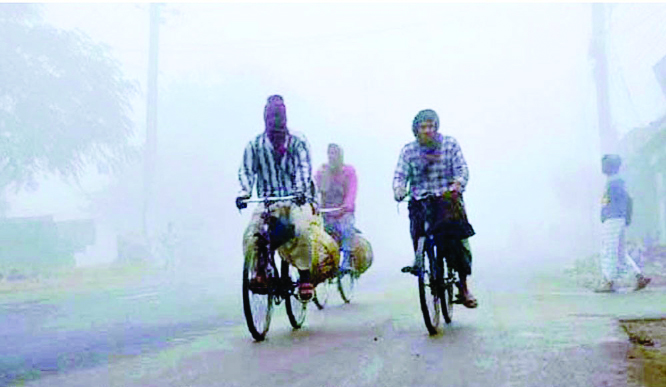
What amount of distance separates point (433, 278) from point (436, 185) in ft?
2.85

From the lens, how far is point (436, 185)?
7355mm

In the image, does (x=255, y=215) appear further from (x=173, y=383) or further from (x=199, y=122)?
(x=199, y=122)

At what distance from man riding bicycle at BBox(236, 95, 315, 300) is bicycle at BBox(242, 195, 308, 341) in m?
0.11

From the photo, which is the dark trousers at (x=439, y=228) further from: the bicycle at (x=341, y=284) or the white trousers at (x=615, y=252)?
the white trousers at (x=615, y=252)

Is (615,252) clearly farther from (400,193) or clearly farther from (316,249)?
(316,249)

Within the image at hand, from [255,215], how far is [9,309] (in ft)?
20.8

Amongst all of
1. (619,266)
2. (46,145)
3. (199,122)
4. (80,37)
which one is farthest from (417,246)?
(199,122)

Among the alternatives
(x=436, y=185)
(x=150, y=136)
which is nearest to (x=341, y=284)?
(x=436, y=185)

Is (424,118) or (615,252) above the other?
(424,118)

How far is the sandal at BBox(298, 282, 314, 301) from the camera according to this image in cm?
712

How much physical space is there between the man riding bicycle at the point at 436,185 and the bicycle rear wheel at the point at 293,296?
1181 mm

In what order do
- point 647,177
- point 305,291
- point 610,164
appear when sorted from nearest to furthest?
point 305,291 → point 610,164 → point 647,177

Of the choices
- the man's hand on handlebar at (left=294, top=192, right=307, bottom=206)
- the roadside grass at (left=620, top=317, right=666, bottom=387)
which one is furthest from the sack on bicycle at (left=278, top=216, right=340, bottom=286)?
the roadside grass at (left=620, top=317, right=666, bottom=387)

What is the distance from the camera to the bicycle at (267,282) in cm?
663
